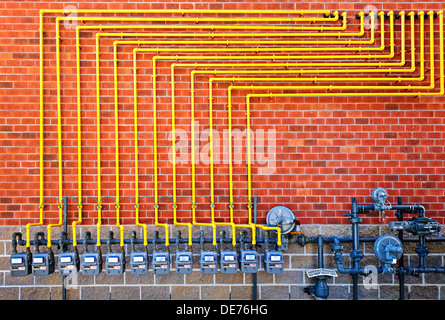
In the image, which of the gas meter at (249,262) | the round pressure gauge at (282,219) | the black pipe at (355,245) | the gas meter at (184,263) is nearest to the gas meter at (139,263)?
Result: the gas meter at (184,263)

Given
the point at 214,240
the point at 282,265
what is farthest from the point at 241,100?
the point at 282,265

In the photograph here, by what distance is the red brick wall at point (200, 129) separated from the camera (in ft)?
14.2

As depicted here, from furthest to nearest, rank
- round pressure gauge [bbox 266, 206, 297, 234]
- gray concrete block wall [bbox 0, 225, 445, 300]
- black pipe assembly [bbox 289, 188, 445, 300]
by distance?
gray concrete block wall [bbox 0, 225, 445, 300], round pressure gauge [bbox 266, 206, 297, 234], black pipe assembly [bbox 289, 188, 445, 300]

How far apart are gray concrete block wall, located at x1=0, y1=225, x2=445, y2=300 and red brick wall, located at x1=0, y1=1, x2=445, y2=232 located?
1.07ft

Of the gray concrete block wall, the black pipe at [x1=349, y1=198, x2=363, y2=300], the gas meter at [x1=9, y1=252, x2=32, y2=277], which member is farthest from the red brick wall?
the gas meter at [x1=9, y1=252, x2=32, y2=277]

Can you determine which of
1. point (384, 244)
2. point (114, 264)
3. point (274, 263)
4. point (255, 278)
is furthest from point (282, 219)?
point (114, 264)

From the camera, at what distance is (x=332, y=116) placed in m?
4.39

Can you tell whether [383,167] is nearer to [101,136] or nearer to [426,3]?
[426,3]

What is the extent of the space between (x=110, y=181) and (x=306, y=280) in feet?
9.34

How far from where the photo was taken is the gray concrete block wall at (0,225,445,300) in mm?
4281

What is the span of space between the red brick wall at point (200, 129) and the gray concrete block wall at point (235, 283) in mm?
328

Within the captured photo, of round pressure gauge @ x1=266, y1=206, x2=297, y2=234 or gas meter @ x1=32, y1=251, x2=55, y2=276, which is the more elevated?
round pressure gauge @ x1=266, y1=206, x2=297, y2=234

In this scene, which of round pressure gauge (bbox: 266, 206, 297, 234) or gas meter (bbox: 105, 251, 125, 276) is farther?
round pressure gauge (bbox: 266, 206, 297, 234)

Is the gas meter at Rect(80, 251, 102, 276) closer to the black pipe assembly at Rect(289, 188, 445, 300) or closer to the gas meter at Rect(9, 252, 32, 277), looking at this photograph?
the gas meter at Rect(9, 252, 32, 277)
